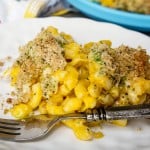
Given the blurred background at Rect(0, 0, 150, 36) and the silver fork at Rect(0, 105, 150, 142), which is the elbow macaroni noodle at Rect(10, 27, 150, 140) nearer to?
the silver fork at Rect(0, 105, 150, 142)

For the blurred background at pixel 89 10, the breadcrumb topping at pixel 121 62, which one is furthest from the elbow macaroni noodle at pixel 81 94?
Answer: the blurred background at pixel 89 10

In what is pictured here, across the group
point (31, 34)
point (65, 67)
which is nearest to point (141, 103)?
point (65, 67)

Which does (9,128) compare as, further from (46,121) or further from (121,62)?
(121,62)

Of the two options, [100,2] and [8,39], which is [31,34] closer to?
[8,39]

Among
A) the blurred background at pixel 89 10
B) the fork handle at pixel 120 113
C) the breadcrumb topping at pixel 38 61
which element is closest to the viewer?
the fork handle at pixel 120 113

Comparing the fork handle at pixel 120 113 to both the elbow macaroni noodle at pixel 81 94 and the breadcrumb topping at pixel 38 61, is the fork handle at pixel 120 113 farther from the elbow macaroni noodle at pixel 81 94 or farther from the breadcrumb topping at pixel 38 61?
the breadcrumb topping at pixel 38 61

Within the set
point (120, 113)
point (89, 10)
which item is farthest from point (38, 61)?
point (89, 10)
